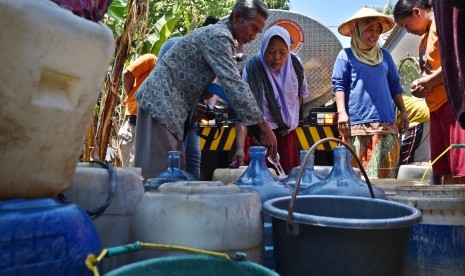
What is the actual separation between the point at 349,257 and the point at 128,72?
3.78m

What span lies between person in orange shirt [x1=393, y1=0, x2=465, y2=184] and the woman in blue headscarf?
1.02m

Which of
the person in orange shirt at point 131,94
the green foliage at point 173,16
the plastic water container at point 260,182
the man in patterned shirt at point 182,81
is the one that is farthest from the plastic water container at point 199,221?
the green foliage at point 173,16

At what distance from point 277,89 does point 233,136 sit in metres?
1.10

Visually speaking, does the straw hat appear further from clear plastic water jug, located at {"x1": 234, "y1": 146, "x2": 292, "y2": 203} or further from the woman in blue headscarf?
clear plastic water jug, located at {"x1": 234, "y1": 146, "x2": 292, "y2": 203}

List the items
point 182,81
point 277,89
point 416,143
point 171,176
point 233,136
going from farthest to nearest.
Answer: point 416,143, point 233,136, point 277,89, point 182,81, point 171,176

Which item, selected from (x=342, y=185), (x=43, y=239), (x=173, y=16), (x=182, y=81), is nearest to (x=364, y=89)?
(x=182, y=81)

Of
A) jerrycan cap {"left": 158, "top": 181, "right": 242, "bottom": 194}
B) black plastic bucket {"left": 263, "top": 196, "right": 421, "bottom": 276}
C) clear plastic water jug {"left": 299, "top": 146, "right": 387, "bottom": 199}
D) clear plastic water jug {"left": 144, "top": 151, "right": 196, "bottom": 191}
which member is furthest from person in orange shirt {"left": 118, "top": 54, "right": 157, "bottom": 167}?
black plastic bucket {"left": 263, "top": 196, "right": 421, "bottom": 276}

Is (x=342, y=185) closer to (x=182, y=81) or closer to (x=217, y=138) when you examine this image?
(x=182, y=81)

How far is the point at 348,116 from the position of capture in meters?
3.75

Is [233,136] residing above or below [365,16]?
below

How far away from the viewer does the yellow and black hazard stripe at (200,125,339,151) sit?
186 inches

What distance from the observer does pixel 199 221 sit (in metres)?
1.04

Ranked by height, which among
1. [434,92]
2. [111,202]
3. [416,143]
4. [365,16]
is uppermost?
[365,16]

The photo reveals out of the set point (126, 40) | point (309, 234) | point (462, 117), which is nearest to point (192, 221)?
point (309, 234)
